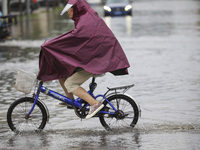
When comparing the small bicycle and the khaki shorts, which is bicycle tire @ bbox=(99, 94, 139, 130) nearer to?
the small bicycle

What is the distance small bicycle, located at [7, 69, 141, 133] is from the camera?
718 cm

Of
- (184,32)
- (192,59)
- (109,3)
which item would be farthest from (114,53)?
(109,3)

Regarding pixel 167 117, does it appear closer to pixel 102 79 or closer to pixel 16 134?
pixel 16 134

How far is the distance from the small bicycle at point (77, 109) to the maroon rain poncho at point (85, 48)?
330 millimetres

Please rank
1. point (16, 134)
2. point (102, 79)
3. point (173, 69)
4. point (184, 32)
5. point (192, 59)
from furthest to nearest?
point (184, 32), point (192, 59), point (173, 69), point (102, 79), point (16, 134)

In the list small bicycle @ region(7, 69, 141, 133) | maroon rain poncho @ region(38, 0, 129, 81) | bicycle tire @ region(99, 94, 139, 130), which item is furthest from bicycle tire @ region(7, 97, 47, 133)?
bicycle tire @ region(99, 94, 139, 130)

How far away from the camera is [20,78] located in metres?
7.12

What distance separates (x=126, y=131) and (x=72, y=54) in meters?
1.25

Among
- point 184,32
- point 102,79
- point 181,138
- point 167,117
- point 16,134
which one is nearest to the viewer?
point 181,138

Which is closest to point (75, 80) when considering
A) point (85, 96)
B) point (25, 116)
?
point (85, 96)

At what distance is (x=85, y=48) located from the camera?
272 inches

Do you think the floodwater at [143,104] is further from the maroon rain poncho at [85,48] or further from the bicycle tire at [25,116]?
the maroon rain poncho at [85,48]

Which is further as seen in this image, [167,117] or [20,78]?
[167,117]

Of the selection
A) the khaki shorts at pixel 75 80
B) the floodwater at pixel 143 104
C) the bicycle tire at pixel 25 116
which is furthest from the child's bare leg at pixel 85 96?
the bicycle tire at pixel 25 116
